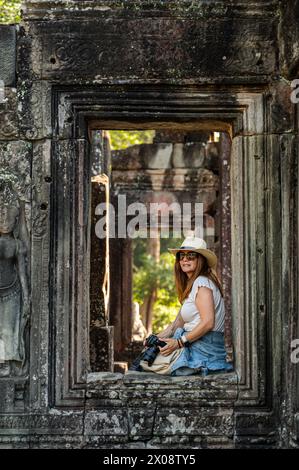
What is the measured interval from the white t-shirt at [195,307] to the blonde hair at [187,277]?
7 cm

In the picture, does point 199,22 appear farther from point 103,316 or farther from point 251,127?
point 103,316

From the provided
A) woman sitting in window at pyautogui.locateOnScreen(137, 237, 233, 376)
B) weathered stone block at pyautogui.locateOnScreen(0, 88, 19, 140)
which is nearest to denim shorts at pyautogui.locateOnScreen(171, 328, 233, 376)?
woman sitting in window at pyautogui.locateOnScreen(137, 237, 233, 376)

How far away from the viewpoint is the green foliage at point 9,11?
12828 mm

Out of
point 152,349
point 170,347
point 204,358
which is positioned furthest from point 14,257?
point 204,358

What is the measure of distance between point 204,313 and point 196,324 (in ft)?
0.61

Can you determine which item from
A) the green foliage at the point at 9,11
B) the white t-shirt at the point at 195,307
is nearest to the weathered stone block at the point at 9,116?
the white t-shirt at the point at 195,307

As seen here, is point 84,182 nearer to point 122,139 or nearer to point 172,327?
point 172,327

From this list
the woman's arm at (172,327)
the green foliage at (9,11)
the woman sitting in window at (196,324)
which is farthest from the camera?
the green foliage at (9,11)

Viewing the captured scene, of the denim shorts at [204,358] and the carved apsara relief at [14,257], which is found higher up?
the carved apsara relief at [14,257]

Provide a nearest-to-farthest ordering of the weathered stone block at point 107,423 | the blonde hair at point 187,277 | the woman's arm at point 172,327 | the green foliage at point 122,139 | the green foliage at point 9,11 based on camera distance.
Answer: the weathered stone block at point 107,423 → the blonde hair at point 187,277 → the woman's arm at point 172,327 → the green foliage at point 9,11 → the green foliage at point 122,139

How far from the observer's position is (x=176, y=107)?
24.2 feet

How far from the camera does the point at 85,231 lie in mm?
7445

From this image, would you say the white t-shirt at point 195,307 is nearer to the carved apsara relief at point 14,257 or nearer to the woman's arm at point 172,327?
the woman's arm at point 172,327

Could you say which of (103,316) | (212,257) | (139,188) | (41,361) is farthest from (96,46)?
(139,188)
